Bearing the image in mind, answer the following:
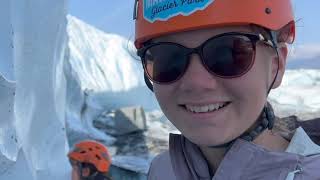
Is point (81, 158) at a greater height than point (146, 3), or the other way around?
point (146, 3)

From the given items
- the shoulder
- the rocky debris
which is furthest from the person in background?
the rocky debris

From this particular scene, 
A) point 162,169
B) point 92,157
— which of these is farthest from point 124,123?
point 162,169

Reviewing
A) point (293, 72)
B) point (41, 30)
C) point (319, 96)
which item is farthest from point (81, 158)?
point (293, 72)

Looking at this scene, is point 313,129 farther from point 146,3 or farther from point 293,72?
point 293,72

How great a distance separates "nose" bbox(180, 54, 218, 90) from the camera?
2.81 feet

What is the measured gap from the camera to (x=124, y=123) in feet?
24.3

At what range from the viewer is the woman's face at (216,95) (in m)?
0.86

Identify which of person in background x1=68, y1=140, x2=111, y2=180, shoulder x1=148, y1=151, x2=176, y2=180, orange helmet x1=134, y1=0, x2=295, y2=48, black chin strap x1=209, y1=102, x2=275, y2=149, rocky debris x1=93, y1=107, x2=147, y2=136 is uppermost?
orange helmet x1=134, y1=0, x2=295, y2=48

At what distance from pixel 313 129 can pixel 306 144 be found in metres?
0.12

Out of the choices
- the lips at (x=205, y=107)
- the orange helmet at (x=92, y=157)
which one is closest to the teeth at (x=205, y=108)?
the lips at (x=205, y=107)

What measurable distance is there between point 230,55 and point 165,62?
123 mm

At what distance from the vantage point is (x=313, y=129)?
0.99m

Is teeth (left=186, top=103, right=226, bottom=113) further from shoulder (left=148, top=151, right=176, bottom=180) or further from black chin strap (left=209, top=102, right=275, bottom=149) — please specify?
shoulder (left=148, top=151, right=176, bottom=180)

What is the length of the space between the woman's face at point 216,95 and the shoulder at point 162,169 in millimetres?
196
